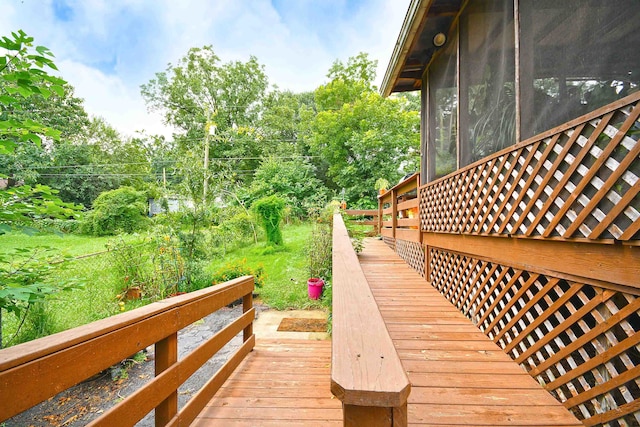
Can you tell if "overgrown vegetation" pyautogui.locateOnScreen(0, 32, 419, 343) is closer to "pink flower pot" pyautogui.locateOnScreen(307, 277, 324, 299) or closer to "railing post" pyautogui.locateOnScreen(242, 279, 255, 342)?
"pink flower pot" pyautogui.locateOnScreen(307, 277, 324, 299)

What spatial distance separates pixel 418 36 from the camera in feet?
11.9

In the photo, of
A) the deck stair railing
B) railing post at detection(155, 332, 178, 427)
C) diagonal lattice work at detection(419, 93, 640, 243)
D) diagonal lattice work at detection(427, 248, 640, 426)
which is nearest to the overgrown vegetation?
railing post at detection(155, 332, 178, 427)

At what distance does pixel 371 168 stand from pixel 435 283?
36.5 ft

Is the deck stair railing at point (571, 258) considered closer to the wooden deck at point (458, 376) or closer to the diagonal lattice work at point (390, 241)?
the wooden deck at point (458, 376)

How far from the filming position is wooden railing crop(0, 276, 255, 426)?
0.66 meters

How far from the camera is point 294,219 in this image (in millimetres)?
13695

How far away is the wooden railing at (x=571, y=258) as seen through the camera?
1294 millimetres

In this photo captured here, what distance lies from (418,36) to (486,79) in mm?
1472

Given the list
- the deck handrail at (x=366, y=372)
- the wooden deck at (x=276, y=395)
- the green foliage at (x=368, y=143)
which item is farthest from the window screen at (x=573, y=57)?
the green foliage at (x=368, y=143)

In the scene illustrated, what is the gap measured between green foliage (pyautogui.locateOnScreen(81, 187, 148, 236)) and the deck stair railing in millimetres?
13999

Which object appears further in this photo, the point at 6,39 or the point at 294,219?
the point at 294,219

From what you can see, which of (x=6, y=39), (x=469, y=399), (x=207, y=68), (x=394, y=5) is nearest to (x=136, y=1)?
(x=207, y=68)

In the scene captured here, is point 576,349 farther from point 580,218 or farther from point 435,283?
point 435,283

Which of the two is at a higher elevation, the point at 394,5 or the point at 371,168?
the point at 394,5
